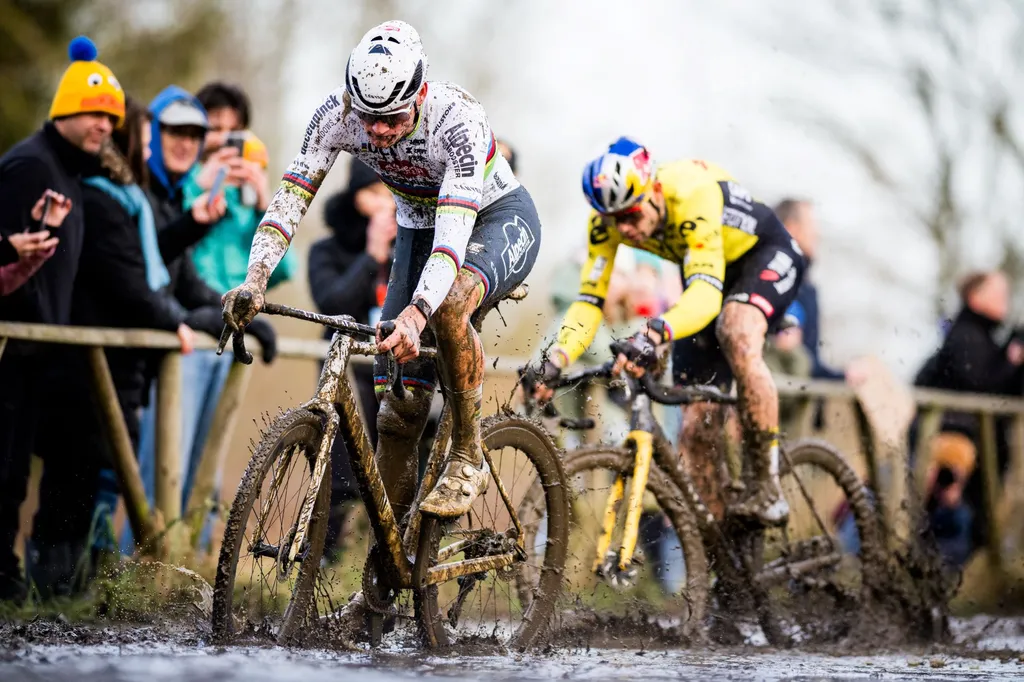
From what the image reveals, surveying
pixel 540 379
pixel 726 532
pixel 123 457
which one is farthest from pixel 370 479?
pixel 726 532

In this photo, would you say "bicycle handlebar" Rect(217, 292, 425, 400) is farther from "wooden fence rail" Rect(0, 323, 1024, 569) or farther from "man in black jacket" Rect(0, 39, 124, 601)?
"man in black jacket" Rect(0, 39, 124, 601)

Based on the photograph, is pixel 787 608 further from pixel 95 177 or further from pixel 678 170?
pixel 95 177

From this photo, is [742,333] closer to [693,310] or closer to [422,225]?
[693,310]

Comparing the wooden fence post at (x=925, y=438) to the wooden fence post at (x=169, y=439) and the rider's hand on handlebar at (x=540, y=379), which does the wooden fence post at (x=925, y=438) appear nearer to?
the rider's hand on handlebar at (x=540, y=379)

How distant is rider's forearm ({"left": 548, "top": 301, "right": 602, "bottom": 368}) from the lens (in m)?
7.61

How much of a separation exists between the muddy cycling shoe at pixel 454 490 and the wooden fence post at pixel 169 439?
2.18 m

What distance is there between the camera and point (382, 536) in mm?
6203

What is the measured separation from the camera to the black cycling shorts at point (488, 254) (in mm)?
6410

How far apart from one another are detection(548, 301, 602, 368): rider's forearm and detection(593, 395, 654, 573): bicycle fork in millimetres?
424

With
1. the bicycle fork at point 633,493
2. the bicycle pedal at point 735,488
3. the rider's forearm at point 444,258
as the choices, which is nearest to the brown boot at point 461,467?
the rider's forearm at point 444,258

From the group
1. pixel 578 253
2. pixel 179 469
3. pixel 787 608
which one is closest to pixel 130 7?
pixel 578 253

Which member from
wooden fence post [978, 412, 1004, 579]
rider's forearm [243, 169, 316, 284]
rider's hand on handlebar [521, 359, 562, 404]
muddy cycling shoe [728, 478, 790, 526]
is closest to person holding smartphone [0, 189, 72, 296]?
rider's forearm [243, 169, 316, 284]

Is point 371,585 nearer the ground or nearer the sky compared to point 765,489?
nearer the ground

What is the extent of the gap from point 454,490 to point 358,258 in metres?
3.15
